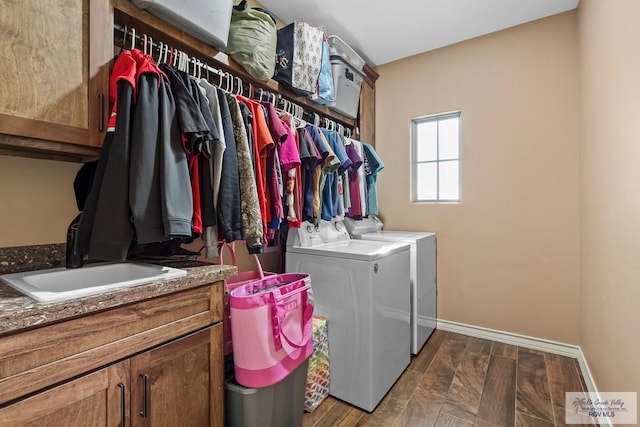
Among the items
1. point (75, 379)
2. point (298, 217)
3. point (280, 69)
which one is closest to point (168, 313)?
point (75, 379)

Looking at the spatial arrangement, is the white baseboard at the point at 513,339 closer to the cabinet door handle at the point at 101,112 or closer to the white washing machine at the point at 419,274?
the white washing machine at the point at 419,274

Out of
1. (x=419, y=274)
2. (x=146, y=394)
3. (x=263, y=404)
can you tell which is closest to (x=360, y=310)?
(x=263, y=404)

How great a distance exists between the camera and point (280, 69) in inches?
77.3

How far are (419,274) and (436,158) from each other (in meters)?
1.20

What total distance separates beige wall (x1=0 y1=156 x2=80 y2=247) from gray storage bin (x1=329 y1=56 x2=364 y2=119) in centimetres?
178

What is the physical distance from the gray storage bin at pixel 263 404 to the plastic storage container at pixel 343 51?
7.24ft

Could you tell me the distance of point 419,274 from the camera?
2.34 meters

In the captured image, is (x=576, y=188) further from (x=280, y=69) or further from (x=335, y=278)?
(x=280, y=69)

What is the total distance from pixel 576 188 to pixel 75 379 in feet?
9.86

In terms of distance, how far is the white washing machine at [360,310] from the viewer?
67.7 inches

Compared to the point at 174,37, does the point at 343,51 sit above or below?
above

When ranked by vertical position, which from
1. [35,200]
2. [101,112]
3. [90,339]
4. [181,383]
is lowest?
[181,383]

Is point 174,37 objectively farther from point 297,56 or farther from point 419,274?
point 419,274

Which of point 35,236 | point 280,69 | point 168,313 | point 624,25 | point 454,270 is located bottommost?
point 454,270
